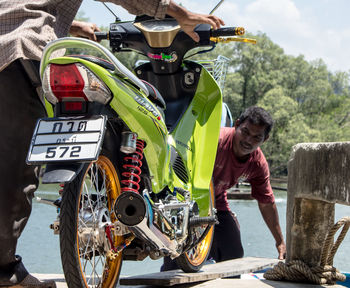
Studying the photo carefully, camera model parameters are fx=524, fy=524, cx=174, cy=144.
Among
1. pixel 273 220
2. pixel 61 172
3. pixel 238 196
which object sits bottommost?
pixel 238 196

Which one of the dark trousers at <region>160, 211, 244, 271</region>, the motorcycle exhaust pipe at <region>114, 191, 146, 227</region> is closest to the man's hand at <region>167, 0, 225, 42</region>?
the motorcycle exhaust pipe at <region>114, 191, 146, 227</region>

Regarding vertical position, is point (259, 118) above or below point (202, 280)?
above

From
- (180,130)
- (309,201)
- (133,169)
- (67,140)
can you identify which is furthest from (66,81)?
(309,201)

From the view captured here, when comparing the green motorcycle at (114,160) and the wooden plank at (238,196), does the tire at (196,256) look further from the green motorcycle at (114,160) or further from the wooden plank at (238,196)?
the wooden plank at (238,196)

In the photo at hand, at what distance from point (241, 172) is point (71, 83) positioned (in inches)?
100

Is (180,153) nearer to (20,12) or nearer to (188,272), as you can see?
(188,272)

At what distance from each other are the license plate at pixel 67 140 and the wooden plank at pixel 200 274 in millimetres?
1251

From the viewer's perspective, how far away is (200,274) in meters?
3.08

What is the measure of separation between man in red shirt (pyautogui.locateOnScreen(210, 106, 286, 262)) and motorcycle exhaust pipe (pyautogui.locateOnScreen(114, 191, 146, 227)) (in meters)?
2.08

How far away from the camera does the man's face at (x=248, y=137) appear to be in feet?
13.3

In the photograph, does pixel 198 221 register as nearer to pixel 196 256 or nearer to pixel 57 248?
pixel 196 256

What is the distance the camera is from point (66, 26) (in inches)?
93.7

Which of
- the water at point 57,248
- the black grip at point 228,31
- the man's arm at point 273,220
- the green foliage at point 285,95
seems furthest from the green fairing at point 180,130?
the green foliage at point 285,95

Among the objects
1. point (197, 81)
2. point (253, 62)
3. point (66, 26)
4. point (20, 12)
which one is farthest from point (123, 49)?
point (253, 62)
